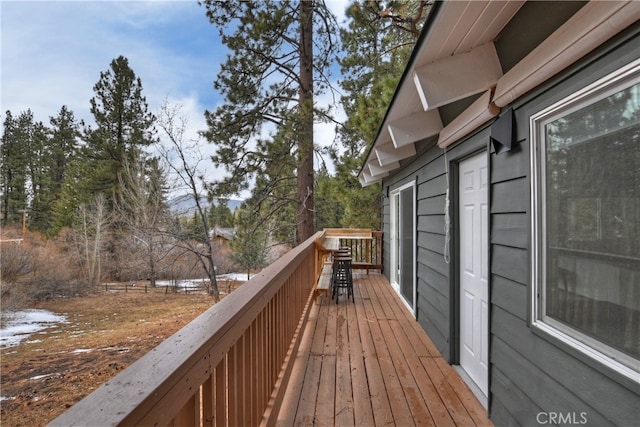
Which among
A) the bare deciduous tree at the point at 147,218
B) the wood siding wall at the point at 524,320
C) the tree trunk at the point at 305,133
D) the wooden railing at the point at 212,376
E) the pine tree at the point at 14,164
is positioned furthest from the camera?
the pine tree at the point at 14,164

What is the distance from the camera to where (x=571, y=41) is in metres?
1.32

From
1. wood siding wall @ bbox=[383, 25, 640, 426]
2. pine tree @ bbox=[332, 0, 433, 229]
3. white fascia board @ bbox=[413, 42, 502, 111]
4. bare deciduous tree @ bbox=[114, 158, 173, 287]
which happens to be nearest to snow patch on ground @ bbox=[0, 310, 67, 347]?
bare deciduous tree @ bbox=[114, 158, 173, 287]

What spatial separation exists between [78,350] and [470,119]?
1029 centimetres

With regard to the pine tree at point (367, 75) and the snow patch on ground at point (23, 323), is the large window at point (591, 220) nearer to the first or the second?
the pine tree at point (367, 75)

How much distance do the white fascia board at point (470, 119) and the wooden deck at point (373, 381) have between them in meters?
1.98

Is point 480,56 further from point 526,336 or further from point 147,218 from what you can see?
point 147,218

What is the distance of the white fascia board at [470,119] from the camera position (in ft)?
6.93

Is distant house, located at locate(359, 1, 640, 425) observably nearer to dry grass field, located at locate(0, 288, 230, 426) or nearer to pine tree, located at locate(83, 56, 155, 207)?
dry grass field, located at locate(0, 288, 230, 426)

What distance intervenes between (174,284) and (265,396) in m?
15.9

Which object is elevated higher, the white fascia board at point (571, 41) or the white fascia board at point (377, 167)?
the white fascia board at point (377, 167)

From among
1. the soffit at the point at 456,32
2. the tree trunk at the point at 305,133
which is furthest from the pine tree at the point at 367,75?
the soffit at the point at 456,32

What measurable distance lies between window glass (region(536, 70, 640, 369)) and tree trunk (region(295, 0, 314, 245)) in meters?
7.98

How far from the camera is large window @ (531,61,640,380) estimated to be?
1.14 m

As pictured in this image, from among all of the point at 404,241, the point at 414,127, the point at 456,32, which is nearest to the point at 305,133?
the point at 404,241
